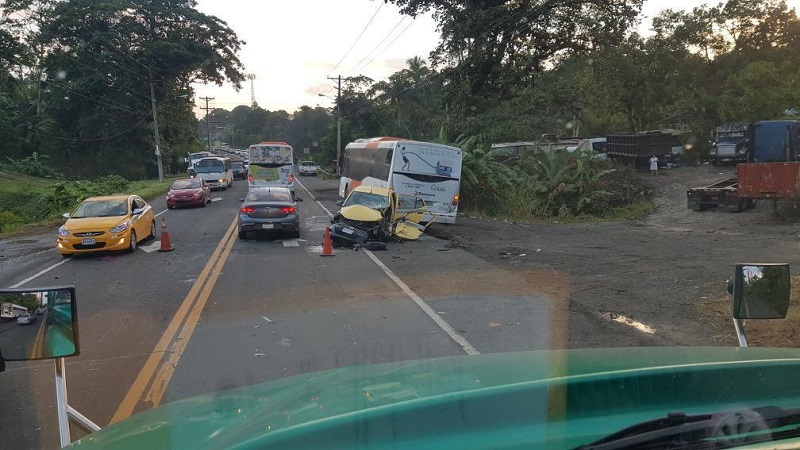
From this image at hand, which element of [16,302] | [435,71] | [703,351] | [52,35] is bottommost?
[703,351]

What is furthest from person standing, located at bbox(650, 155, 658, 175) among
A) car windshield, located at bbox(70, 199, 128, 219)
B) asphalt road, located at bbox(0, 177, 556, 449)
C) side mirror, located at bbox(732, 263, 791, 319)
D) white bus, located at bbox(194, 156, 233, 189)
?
side mirror, located at bbox(732, 263, 791, 319)

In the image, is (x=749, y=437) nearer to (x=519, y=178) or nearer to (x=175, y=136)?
(x=519, y=178)

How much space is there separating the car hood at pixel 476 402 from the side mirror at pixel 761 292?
0.24 metres

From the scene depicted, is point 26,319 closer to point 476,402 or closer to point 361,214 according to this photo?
point 476,402

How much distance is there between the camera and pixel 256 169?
115ft

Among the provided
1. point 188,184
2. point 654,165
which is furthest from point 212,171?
point 654,165

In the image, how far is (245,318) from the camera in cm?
912

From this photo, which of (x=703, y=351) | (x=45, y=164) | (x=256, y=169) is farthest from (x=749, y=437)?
(x=45, y=164)

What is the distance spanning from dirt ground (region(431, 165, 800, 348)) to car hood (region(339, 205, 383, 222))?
2610mm

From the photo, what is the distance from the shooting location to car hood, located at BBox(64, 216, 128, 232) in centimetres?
1548

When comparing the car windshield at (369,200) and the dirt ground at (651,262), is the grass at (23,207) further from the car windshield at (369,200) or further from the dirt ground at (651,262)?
the dirt ground at (651,262)

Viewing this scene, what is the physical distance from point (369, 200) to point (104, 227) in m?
7.11

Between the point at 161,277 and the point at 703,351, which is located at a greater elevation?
the point at 703,351

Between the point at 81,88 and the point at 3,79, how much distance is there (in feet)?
18.8
